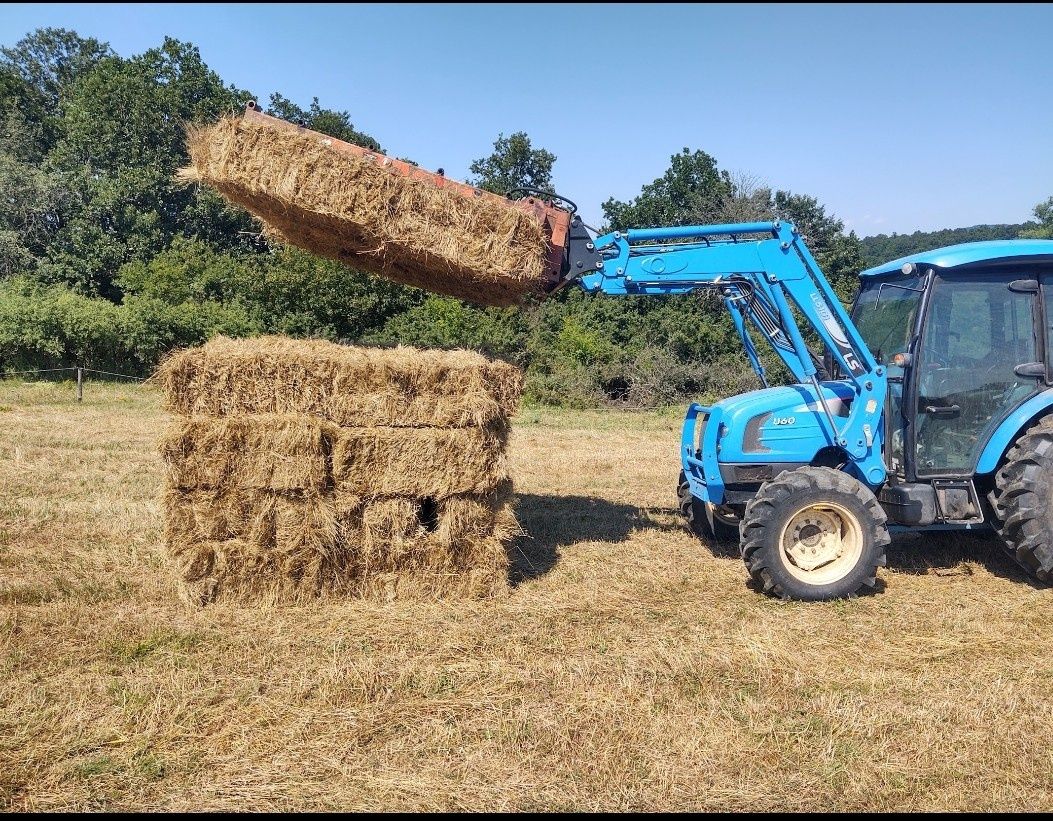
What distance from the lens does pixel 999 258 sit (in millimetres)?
6141

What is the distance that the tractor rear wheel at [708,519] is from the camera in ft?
24.2

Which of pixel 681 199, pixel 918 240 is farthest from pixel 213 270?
pixel 918 240

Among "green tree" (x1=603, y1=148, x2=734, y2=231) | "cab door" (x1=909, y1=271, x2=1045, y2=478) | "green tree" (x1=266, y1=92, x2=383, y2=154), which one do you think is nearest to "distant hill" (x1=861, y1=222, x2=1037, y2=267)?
"green tree" (x1=603, y1=148, x2=734, y2=231)

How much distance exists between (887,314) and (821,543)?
1994 mm

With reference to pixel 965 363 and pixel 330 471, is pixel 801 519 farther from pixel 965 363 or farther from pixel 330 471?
pixel 330 471

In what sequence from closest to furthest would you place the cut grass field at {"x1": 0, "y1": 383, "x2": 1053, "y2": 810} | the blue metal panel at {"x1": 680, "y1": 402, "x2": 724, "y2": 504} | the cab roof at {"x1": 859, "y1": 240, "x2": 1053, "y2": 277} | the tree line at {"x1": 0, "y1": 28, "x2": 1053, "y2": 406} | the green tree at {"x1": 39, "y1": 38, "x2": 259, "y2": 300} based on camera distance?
the cut grass field at {"x1": 0, "y1": 383, "x2": 1053, "y2": 810} → the cab roof at {"x1": 859, "y1": 240, "x2": 1053, "y2": 277} → the blue metal panel at {"x1": 680, "y1": 402, "x2": 724, "y2": 504} → the tree line at {"x1": 0, "y1": 28, "x2": 1053, "y2": 406} → the green tree at {"x1": 39, "y1": 38, "x2": 259, "y2": 300}

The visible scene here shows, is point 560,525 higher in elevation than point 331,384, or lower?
lower

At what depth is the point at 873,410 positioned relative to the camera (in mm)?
6316

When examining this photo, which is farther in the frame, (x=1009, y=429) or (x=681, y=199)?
(x=681, y=199)

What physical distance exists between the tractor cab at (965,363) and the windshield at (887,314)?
0.07m

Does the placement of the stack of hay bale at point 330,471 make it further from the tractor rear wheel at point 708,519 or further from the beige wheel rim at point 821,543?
the tractor rear wheel at point 708,519

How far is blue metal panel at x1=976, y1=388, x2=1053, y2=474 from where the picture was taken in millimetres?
6125

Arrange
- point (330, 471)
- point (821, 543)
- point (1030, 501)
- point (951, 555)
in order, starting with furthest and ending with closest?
point (951, 555)
point (821, 543)
point (1030, 501)
point (330, 471)

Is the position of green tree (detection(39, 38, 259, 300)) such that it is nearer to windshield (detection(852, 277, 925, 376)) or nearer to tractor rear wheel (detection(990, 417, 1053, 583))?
windshield (detection(852, 277, 925, 376))
